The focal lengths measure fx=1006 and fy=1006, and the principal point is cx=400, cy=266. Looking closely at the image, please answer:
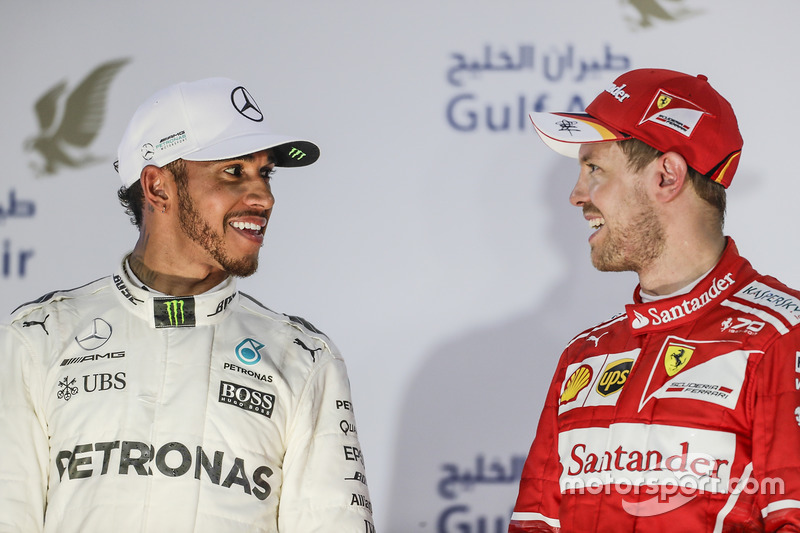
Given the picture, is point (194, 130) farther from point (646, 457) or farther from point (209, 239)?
point (646, 457)

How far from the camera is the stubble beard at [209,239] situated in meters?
Result: 1.80

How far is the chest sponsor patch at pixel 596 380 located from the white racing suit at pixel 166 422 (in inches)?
16.0

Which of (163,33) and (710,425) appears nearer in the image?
(710,425)

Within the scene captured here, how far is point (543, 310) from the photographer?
8.32 feet

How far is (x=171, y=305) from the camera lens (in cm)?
172

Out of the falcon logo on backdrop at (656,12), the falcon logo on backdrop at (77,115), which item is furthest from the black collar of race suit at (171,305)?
the falcon logo on backdrop at (656,12)

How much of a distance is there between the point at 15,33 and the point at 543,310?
5.01 feet

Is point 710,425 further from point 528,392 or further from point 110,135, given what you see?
point 110,135

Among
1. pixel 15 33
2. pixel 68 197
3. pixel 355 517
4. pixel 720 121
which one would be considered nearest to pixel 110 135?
pixel 68 197

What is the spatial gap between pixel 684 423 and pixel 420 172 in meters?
1.14

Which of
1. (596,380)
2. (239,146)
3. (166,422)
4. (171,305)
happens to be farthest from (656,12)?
(166,422)

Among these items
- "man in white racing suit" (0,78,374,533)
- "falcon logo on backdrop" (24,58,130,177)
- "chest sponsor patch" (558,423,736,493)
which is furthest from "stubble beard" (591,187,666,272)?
"falcon logo on backdrop" (24,58,130,177)

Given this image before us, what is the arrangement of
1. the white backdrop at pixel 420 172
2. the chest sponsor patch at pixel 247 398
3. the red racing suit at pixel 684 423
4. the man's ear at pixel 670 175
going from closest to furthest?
1. the red racing suit at pixel 684 423
2. the chest sponsor patch at pixel 247 398
3. the man's ear at pixel 670 175
4. the white backdrop at pixel 420 172

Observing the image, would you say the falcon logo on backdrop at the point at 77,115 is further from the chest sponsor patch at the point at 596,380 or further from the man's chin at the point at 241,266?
the chest sponsor patch at the point at 596,380
